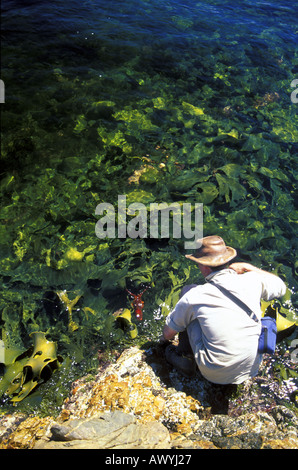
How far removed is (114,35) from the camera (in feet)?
29.5

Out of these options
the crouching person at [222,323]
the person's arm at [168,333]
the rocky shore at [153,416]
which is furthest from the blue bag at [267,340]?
the person's arm at [168,333]

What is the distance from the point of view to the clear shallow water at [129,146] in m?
4.39

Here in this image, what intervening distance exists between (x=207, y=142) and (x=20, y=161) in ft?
10.4

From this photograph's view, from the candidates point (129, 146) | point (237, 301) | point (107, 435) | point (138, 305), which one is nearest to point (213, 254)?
point (237, 301)

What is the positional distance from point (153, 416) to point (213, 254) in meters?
1.46

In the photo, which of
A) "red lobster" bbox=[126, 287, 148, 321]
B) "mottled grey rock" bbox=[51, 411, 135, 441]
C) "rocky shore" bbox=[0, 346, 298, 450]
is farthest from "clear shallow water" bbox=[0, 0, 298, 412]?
"mottled grey rock" bbox=[51, 411, 135, 441]

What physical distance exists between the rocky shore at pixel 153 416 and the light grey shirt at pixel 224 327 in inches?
11.0

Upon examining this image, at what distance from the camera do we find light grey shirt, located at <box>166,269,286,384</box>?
290 cm

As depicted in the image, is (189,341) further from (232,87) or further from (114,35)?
(114,35)

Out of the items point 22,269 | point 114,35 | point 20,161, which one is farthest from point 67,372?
point 114,35

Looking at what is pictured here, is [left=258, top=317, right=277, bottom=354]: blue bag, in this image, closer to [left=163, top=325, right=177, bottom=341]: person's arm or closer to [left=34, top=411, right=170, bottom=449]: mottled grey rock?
[left=163, top=325, right=177, bottom=341]: person's arm

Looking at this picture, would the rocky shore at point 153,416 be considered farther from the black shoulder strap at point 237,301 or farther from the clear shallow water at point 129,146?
the black shoulder strap at point 237,301

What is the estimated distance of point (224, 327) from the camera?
9.49 ft

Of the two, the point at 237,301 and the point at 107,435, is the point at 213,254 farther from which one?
the point at 107,435
